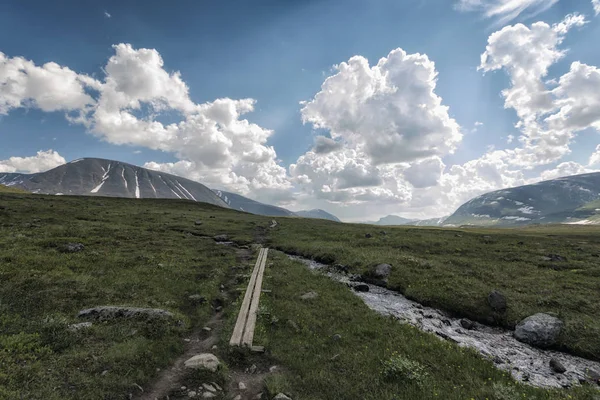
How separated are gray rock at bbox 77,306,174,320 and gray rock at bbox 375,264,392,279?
61.4 feet

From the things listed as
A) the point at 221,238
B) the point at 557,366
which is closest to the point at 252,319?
the point at 557,366

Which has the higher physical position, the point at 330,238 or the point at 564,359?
the point at 330,238

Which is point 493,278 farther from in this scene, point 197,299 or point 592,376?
point 197,299

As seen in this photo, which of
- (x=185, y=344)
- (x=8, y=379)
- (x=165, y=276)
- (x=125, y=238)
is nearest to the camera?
(x=8, y=379)

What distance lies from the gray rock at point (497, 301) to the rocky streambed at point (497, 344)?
1.89m

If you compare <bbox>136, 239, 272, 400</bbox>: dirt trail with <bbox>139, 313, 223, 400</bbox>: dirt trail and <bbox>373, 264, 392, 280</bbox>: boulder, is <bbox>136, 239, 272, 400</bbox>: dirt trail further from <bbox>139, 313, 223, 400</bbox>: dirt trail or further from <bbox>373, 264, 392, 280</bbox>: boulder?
<bbox>373, 264, 392, 280</bbox>: boulder

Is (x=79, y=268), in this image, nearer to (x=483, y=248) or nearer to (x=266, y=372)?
(x=266, y=372)

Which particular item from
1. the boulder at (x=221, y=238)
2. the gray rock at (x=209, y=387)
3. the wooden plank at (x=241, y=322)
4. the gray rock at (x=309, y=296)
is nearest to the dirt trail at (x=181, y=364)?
the gray rock at (x=209, y=387)

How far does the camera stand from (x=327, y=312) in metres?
18.2

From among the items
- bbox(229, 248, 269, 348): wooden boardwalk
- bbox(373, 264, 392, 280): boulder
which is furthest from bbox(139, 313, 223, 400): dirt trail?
bbox(373, 264, 392, 280): boulder

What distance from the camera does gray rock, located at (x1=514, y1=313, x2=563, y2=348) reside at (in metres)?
15.8

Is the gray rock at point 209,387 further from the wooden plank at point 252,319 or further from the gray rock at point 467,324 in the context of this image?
the gray rock at point 467,324

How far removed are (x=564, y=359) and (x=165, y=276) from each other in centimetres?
2516

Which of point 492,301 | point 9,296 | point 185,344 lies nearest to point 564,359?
point 492,301
